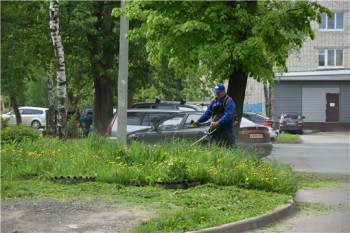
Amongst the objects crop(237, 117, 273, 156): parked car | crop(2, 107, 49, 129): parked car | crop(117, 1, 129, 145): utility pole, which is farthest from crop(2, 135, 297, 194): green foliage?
crop(2, 107, 49, 129): parked car

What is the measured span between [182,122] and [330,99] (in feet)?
102

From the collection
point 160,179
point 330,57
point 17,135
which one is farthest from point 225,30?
point 330,57

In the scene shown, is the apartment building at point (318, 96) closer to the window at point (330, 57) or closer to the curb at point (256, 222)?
the window at point (330, 57)

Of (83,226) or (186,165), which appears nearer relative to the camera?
(83,226)

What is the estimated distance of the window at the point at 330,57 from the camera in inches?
1907

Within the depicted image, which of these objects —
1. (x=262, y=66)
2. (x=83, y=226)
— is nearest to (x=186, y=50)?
(x=262, y=66)

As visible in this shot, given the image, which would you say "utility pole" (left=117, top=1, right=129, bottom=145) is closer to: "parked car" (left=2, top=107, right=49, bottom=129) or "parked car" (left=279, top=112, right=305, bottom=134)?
"parked car" (left=279, top=112, right=305, bottom=134)

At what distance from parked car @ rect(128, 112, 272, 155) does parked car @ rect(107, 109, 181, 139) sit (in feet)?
3.58

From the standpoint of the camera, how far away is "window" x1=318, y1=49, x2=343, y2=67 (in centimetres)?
4844

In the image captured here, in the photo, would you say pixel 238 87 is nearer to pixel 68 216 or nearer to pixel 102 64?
pixel 68 216

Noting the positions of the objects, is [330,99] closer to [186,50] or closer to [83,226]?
[186,50]

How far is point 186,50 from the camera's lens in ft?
45.2

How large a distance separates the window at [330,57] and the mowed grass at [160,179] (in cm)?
3868

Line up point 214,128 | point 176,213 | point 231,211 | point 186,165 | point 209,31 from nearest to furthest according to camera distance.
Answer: point 176,213 < point 231,211 < point 186,165 < point 214,128 < point 209,31
